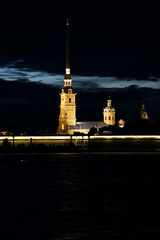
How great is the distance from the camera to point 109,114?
16800 cm

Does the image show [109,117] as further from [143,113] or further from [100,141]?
[100,141]

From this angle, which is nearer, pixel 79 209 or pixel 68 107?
pixel 79 209

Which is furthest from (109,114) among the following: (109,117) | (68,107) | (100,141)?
(100,141)

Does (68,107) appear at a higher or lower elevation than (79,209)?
higher

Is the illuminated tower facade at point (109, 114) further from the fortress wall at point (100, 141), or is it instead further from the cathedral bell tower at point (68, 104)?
the fortress wall at point (100, 141)

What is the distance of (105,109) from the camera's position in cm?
16775

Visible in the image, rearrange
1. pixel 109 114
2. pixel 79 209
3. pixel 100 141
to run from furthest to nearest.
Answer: pixel 109 114 → pixel 100 141 → pixel 79 209

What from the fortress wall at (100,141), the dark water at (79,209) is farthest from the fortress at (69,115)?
the dark water at (79,209)

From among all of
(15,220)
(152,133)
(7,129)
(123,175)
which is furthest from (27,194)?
(7,129)

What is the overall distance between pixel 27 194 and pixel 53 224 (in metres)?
10.6

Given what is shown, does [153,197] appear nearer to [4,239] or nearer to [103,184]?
[103,184]

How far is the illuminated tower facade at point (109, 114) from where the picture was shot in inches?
6590

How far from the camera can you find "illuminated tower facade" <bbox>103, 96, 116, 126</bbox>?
167m

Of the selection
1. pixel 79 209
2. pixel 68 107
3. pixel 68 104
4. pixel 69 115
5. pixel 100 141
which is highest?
pixel 68 104
